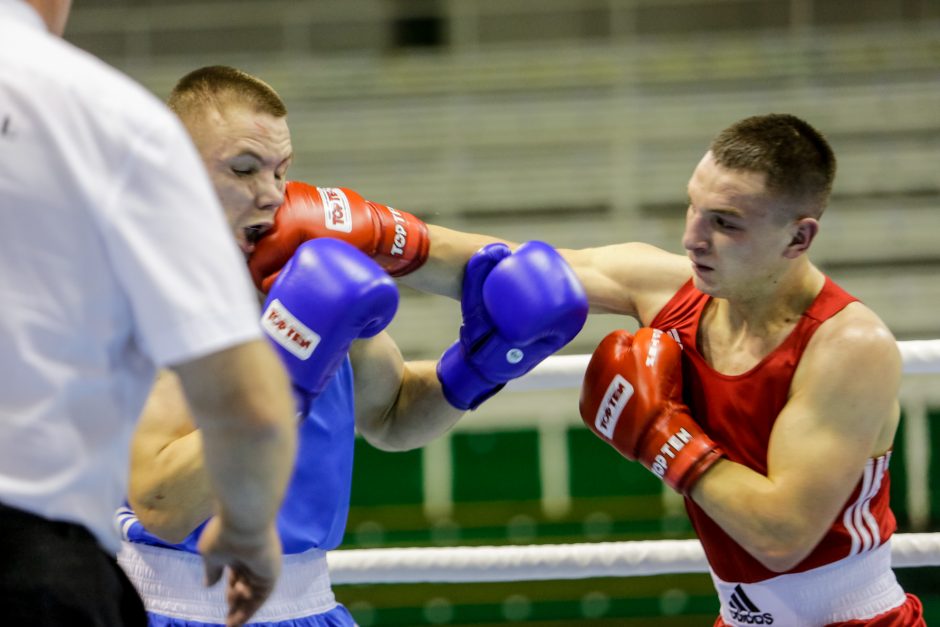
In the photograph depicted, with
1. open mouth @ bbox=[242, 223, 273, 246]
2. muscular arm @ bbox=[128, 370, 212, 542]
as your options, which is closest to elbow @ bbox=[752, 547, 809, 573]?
muscular arm @ bbox=[128, 370, 212, 542]

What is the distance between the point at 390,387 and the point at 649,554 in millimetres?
724

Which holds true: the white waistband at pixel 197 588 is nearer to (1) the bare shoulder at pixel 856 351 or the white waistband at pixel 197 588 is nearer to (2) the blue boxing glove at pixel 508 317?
(2) the blue boxing glove at pixel 508 317

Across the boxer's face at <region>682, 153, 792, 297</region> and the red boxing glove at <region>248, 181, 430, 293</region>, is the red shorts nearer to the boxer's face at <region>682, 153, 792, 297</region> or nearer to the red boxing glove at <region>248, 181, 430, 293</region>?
the boxer's face at <region>682, 153, 792, 297</region>

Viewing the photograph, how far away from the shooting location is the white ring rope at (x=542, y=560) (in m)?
2.69

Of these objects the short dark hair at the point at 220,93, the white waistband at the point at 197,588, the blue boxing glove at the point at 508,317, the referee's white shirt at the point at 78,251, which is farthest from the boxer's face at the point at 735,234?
the referee's white shirt at the point at 78,251

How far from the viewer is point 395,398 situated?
2.63 metres

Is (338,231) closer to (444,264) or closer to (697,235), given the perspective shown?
(444,264)

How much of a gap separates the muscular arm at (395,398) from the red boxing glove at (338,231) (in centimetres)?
20

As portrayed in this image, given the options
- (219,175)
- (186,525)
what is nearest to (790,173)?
(219,175)

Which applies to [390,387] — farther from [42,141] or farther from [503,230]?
[503,230]

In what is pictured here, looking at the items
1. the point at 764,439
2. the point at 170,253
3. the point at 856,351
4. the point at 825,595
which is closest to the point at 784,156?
the point at 856,351

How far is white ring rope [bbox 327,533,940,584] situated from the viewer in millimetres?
2699

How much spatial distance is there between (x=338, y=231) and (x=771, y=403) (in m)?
0.94

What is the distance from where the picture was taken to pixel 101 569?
1357 millimetres
